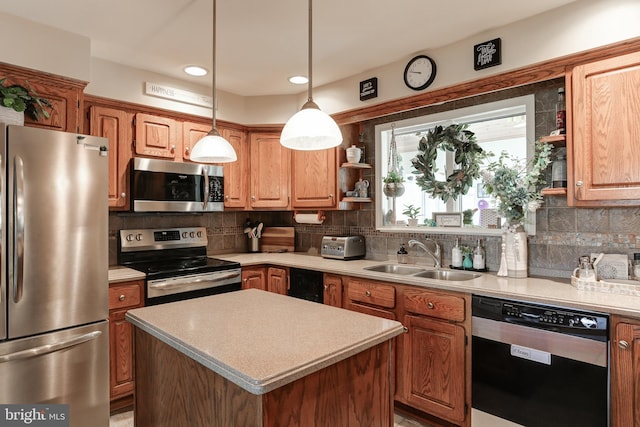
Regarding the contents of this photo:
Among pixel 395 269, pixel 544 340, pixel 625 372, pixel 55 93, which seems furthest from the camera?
pixel 395 269

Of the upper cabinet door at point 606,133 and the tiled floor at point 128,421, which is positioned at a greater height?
the upper cabinet door at point 606,133

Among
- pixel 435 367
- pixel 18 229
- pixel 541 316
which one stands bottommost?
pixel 435 367

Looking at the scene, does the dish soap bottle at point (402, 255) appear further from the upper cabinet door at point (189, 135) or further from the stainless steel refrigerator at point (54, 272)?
the stainless steel refrigerator at point (54, 272)

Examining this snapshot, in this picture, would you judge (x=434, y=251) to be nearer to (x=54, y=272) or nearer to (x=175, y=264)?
(x=175, y=264)

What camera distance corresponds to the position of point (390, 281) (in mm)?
2498

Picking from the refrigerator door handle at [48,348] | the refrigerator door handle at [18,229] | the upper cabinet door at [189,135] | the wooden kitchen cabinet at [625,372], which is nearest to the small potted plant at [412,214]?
the wooden kitchen cabinet at [625,372]

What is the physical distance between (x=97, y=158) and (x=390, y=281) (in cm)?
193

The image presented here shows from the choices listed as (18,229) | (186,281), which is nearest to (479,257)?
(186,281)

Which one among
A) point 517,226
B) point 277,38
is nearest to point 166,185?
point 277,38

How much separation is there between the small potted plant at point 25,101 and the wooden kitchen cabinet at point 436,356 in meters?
2.45

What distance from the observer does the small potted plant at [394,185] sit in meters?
3.19

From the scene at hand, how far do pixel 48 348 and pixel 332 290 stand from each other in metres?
1.75

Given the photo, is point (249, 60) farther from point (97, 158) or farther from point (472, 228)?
point (472, 228)

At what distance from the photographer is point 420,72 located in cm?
272
